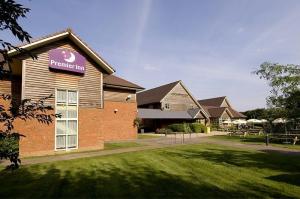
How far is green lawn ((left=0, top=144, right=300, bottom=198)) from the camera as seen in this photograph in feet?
32.2

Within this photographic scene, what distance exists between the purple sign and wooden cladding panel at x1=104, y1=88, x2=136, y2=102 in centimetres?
780

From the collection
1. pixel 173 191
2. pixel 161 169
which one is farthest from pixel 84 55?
pixel 173 191

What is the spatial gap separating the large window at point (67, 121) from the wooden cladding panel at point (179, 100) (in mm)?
29521

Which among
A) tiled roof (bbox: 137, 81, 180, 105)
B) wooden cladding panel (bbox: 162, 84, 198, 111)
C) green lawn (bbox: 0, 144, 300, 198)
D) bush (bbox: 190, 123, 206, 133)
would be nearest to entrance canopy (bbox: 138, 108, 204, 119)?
wooden cladding panel (bbox: 162, 84, 198, 111)

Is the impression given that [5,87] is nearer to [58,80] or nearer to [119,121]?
[58,80]

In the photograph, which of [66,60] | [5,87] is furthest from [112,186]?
[5,87]

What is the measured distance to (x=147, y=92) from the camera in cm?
5984

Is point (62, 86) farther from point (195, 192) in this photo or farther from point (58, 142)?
point (195, 192)

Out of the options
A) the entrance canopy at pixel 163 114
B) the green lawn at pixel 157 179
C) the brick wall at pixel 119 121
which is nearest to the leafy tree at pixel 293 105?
the green lawn at pixel 157 179

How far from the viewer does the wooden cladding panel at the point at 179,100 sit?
164ft

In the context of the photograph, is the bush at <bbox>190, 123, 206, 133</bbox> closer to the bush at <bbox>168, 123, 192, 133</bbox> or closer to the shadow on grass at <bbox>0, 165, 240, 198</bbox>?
the bush at <bbox>168, 123, 192, 133</bbox>

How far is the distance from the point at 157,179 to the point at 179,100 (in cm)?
4016

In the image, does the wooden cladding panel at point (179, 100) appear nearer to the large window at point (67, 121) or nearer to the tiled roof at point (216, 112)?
the tiled roof at point (216, 112)

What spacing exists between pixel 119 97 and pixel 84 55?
29.2 feet
